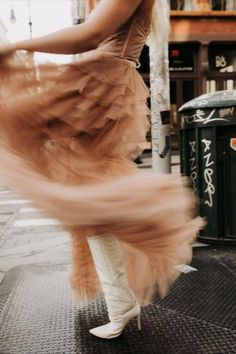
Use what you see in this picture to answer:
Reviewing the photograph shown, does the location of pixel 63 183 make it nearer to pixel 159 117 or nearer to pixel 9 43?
pixel 9 43

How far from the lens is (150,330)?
2383 mm

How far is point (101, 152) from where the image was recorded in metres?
2.03

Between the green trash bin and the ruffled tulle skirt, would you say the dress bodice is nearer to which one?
the ruffled tulle skirt

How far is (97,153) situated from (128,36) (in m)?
0.57

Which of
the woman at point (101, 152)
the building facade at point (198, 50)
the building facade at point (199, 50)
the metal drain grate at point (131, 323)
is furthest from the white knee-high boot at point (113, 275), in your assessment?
the building facade at point (199, 50)

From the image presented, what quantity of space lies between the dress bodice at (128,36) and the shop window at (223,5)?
17942 millimetres

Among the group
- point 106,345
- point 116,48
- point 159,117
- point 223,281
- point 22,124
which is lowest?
point 223,281

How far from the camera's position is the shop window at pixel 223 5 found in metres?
18.4

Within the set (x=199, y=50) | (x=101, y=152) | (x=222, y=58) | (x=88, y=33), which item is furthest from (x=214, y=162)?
(x=222, y=58)

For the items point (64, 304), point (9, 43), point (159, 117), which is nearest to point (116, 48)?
point (9, 43)

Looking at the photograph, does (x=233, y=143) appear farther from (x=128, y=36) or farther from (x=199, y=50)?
(x=199, y=50)

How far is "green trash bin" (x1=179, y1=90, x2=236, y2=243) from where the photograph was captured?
385 centimetres

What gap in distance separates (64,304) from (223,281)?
1164 mm

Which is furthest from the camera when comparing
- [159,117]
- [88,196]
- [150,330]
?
[159,117]
